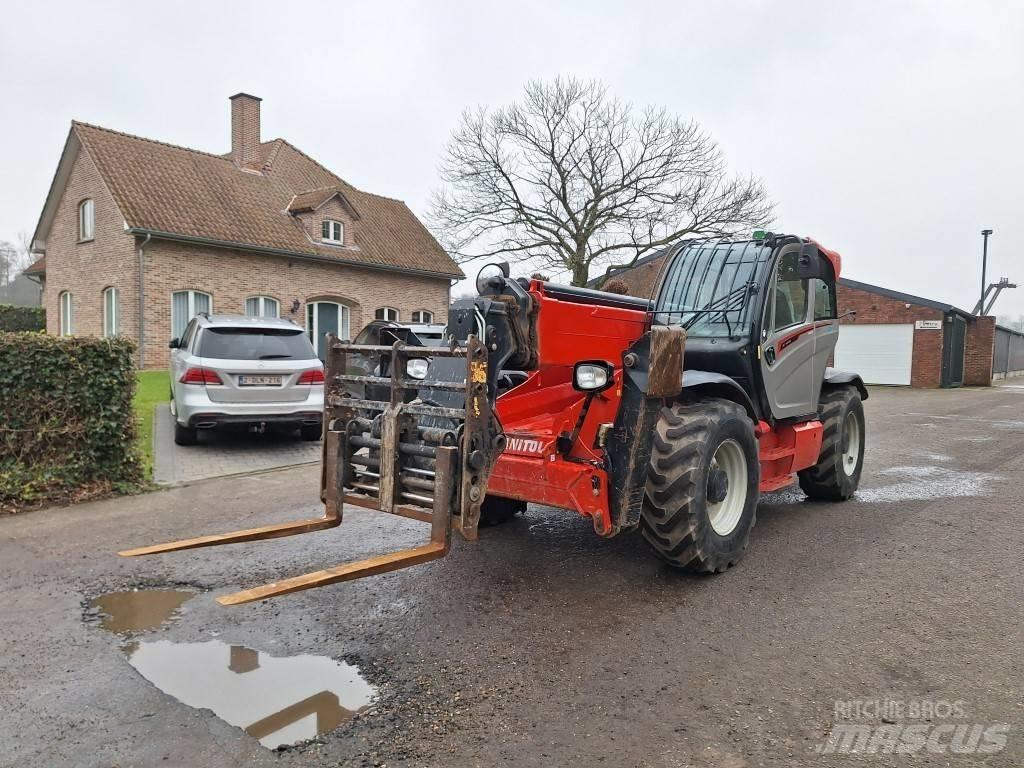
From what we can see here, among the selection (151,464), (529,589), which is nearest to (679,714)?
(529,589)

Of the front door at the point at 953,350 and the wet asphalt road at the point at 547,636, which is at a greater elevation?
the front door at the point at 953,350

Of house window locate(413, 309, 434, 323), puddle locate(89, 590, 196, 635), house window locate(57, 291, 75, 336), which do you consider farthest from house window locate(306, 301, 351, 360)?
puddle locate(89, 590, 196, 635)

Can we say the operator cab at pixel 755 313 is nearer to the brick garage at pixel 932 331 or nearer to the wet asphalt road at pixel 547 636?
the wet asphalt road at pixel 547 636

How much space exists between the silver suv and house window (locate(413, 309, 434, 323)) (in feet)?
52.5

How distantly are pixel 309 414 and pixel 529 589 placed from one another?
565 centimetres

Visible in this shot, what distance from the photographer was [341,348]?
447 centimetres

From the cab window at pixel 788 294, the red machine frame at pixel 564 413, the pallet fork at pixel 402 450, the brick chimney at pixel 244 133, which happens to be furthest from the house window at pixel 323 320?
the pallet fork at pixel 402 450

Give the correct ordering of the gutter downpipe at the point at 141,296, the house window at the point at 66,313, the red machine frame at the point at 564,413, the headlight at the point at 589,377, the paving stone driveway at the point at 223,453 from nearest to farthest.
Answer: the red machine frame at the point at 564,413
the headlight at the point at 589,377
the paving stone driveway at the point at 223,453
the gutter downpipe at the point at 141,296
the house window at the point at 66,313

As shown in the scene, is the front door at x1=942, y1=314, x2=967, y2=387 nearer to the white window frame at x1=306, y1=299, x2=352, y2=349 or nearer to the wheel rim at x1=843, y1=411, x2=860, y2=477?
the white window frame at x1=306, y1=299, x2=352, y2=349

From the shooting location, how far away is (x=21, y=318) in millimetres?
27203

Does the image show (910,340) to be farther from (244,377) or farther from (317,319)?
(244,377)

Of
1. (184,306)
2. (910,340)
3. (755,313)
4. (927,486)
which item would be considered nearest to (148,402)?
(184,306)

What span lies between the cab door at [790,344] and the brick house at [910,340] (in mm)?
19152

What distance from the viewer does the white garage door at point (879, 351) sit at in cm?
2689
